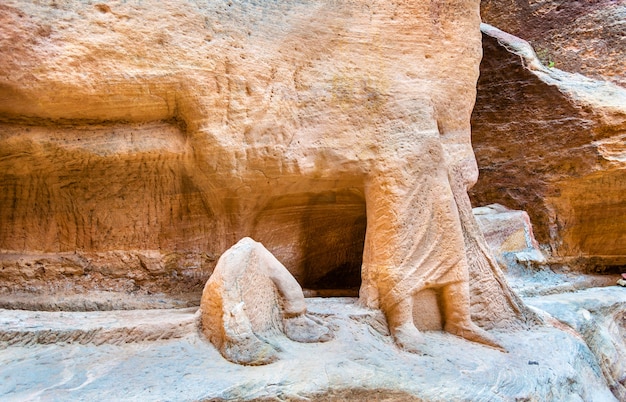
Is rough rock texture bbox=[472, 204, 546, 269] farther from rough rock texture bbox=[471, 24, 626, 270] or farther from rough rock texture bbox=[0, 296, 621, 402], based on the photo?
rough rock texture bbox=[0, 296, 621, 402]

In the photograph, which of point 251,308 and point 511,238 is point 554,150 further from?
point 251,308

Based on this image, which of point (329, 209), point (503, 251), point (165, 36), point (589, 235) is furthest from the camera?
point (589, 235)

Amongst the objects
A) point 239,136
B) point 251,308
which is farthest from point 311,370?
point 239,136

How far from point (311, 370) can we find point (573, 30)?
19.4 feet

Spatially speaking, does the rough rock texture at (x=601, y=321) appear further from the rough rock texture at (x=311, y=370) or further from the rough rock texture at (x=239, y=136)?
the rough rock texture at (x=239, y=136)

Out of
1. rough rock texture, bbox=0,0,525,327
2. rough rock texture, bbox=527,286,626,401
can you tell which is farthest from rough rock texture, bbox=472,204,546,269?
rough rock texture, bbox=0,0,525,327

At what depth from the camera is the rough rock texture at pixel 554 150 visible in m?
5.45

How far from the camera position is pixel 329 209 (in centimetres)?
389

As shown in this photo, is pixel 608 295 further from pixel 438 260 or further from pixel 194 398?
pixel 194 398

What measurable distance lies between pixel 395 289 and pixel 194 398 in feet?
4.93

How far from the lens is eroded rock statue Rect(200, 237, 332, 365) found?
8.18ft

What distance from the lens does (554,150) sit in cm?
578

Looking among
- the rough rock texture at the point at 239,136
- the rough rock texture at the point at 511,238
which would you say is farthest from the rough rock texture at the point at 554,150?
the rough rock texture at the point at 239,136

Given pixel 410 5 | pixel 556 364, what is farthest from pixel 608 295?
pixel 410 5
